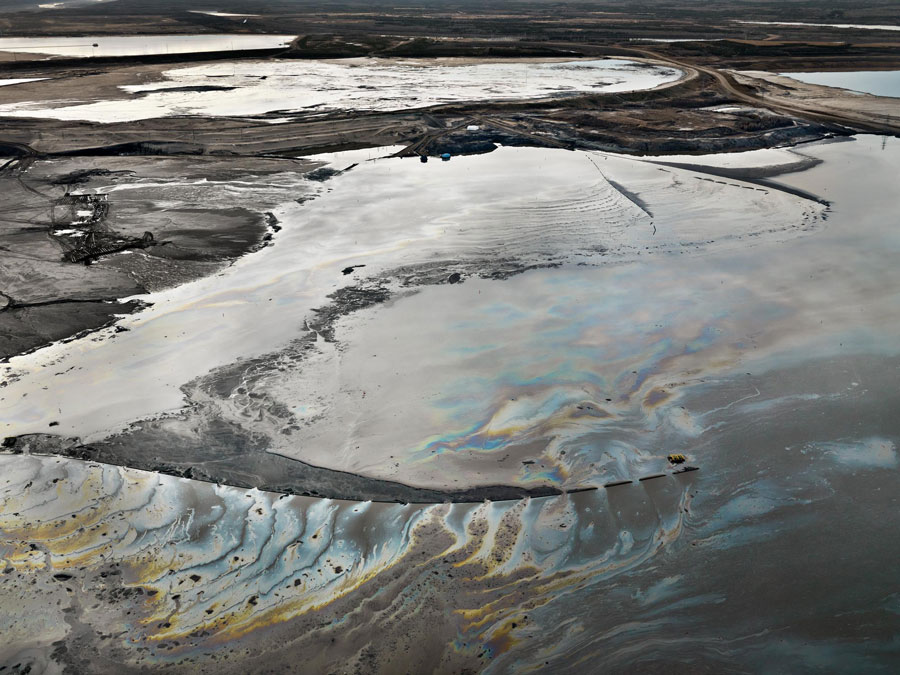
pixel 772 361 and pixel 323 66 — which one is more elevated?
pixel 323 66

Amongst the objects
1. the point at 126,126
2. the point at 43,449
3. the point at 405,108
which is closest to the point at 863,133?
the point at 405,108

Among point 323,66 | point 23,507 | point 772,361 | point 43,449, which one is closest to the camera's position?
point 23,507

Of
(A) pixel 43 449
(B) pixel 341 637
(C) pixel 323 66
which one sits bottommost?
(B) pixel 341 637

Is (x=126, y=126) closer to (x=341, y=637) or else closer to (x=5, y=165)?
(x=5, y=165)

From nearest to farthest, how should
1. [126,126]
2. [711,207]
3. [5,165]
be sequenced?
[711,207] < [5,165] < [126,126]

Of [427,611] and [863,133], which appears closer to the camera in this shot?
[427,611]

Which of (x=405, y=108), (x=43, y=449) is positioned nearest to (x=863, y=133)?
(x=405, y=108)
